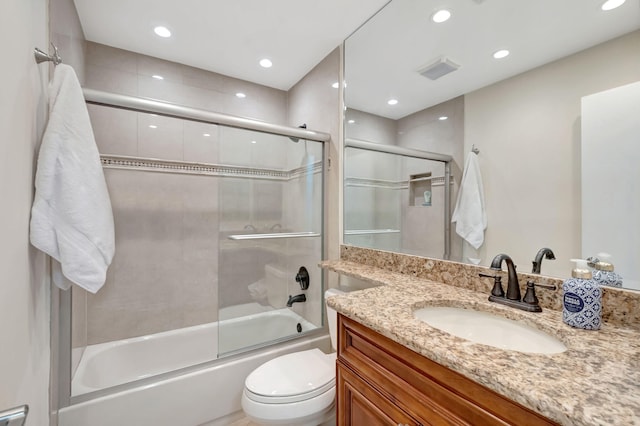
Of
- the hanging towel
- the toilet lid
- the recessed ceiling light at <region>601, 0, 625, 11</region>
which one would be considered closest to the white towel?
the recessed ceiling light at <region>601, 0, 625, 11</region>

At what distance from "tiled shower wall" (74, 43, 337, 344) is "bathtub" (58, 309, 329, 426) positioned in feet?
0.39

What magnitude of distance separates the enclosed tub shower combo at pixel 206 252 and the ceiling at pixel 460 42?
594mm

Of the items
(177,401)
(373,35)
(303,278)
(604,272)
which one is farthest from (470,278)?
(177,401)

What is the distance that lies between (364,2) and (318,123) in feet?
2.75

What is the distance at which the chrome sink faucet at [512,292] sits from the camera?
2.84ft

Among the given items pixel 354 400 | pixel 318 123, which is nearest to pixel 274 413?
pixel 354 400

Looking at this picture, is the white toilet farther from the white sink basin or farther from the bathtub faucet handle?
the bathtub faucet handle

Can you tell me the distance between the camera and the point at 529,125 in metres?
1.00

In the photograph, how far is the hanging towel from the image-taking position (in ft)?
3.17

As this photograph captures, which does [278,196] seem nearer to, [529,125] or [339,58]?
[339,58]

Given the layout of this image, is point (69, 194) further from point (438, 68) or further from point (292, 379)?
point (438, 68)

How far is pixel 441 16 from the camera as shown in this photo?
131cm

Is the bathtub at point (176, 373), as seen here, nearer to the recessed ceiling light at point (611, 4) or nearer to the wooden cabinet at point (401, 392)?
the wooden cabinet at point (401, 392)

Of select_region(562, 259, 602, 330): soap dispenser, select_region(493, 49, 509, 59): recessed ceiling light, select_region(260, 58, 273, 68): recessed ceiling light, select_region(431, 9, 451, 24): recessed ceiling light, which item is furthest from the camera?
select_region(260, 58, 273, 68): recessed ceiling light
